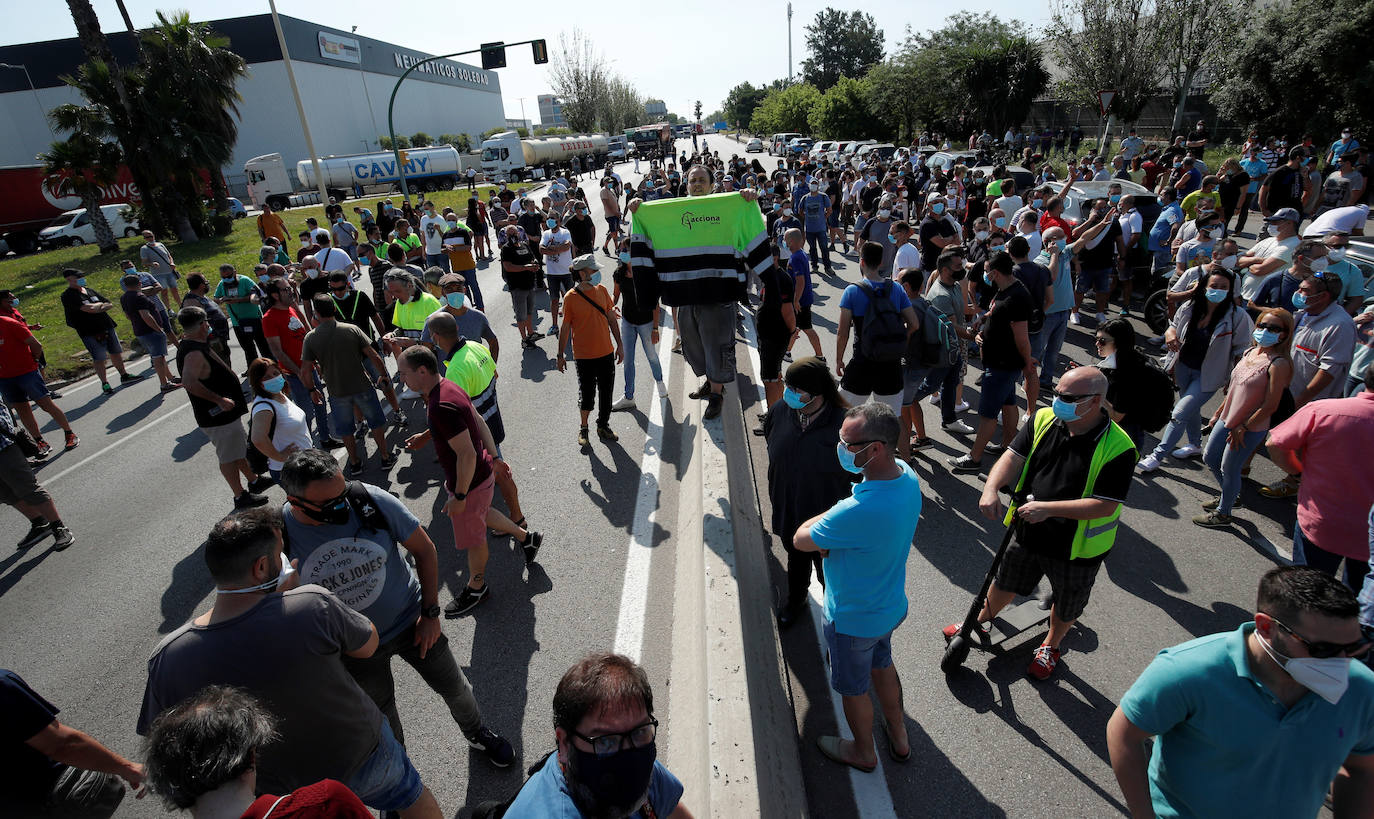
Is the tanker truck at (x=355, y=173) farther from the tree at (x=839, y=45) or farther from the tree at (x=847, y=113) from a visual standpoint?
the tree at (x=839, y=45)

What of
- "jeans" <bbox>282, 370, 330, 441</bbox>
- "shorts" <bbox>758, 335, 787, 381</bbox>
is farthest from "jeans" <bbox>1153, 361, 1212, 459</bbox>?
"jeans" <bbox>282, 370, 330, 441</bbox>

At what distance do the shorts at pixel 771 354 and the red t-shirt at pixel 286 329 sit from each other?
5028 mm

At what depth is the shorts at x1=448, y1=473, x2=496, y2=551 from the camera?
419 cm

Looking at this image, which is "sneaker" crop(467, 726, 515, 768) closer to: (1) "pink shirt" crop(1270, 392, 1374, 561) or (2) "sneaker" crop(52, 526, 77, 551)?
(1) "pink shirt" crop(1270, 392, 1374, 561)

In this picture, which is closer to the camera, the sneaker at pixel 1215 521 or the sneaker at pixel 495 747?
the sneaker at pixel 495 747

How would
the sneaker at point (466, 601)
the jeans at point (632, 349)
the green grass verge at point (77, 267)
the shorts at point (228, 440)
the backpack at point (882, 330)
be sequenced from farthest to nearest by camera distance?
the green grass verge at point (77, 267)
the jeans at point (632, 349)
the shorts at point (228, 440)
the backpack at point (882, 330)
the sneaker at point (466, 601)

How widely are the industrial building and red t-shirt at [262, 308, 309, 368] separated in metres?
38.9

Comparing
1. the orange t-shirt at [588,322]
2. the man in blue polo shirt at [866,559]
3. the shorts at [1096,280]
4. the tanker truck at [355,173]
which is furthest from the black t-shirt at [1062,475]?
the tanker truck at [355,173]

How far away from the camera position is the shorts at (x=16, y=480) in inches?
218

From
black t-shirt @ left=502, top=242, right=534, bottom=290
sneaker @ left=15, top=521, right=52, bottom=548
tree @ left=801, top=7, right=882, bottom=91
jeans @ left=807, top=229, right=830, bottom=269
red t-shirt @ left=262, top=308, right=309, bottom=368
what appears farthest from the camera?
tree @ left=801, top=7, right=882, bottom=91

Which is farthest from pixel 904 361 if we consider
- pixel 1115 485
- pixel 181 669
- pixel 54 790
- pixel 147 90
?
pixel 147 90

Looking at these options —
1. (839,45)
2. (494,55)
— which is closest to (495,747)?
(494,55)

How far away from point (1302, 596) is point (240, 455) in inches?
288

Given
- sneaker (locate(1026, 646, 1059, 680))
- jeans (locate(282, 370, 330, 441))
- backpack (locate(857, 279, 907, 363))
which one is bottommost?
sneaker (locate(1026, 646, 1059, 680))
